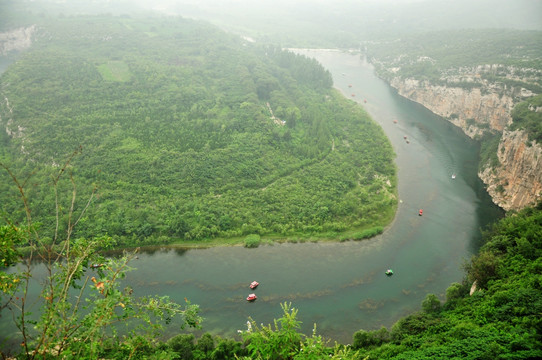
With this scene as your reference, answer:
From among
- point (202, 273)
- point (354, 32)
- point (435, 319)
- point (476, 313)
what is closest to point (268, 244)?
point (202, 273)

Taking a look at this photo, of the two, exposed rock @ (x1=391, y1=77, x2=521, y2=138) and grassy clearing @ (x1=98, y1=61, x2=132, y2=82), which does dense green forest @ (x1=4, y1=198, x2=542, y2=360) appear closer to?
exposed rock @ (x1=391, y1=77, x2=521, y2=138)

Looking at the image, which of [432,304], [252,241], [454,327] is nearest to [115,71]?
[252,241]

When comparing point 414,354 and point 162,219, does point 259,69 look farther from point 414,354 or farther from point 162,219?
point 414,354

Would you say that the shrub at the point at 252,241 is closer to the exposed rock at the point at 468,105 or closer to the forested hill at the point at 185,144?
the forested hill at the point at 185,144

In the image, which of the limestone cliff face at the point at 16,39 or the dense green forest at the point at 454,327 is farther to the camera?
the limestone cliff face at the point at 16,39

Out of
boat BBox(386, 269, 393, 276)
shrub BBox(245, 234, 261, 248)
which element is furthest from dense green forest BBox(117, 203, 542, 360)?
shrub BBox(245, 234, 261, 248)

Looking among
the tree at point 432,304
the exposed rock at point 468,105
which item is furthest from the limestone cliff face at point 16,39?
the tree at point 432,304
